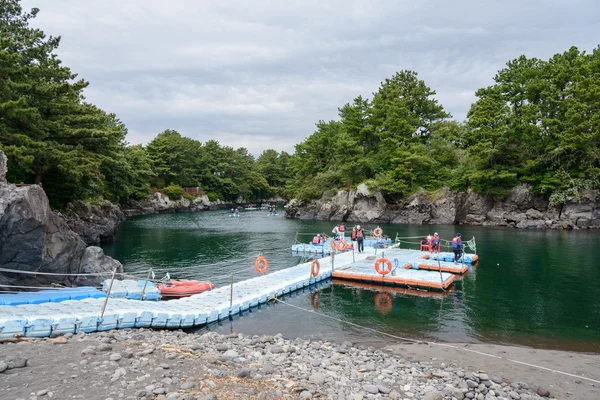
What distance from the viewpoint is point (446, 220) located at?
57625 mm

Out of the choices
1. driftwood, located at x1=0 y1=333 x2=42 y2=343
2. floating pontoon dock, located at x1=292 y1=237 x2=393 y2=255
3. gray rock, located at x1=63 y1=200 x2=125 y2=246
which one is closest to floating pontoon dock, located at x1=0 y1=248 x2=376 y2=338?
driftwood, located at x1=0 y1=333 x2=42 y2=343

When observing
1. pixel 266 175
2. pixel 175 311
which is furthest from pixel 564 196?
pixel 266 175

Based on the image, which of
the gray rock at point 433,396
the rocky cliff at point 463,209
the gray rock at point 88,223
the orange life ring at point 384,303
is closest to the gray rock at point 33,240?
the gray rock at point 433,396

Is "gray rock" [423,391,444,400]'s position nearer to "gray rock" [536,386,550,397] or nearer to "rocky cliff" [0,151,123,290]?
"gray rock" [536,386,550,397]

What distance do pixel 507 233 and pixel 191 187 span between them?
2868 inches

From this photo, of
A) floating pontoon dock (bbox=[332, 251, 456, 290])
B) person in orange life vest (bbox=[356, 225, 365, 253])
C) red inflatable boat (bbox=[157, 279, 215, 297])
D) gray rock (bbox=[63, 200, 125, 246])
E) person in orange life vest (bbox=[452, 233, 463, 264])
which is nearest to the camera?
red inflatable boat (bbox=[157, 279, 215, 297])

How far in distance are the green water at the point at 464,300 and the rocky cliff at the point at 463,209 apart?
45.9ft

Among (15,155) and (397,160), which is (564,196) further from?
(15,155)

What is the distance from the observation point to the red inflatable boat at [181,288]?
19.3m

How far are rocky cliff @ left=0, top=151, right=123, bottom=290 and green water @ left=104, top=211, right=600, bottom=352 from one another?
480 cm

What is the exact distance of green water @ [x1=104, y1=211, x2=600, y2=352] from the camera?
15359 millimetres

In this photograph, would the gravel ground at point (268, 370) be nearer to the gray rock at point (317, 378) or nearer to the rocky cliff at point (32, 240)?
the gray rock at point (317, 378)

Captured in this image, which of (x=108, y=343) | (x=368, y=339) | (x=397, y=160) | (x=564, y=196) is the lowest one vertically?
(x=368, y=339)

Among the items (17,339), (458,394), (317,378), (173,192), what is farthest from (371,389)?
(173,192)
